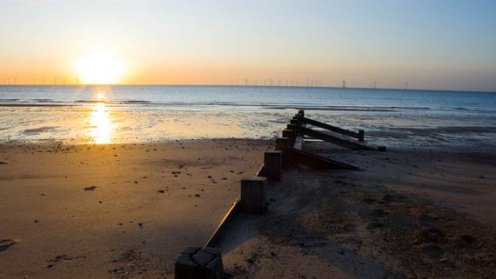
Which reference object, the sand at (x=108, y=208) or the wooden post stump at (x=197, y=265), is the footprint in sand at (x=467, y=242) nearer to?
the sand at (x=108, y=208)

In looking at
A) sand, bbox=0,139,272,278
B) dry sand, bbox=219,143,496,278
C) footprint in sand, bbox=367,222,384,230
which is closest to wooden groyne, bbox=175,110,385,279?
dry sand, bbox=219,143,496,278

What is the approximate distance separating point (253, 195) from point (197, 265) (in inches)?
123

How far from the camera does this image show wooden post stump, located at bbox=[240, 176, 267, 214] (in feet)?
20.9

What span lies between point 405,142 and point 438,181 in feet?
29.4

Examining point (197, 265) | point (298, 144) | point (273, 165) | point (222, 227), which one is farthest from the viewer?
point (298, 144)

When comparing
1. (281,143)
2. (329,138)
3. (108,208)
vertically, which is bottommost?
(108,208)

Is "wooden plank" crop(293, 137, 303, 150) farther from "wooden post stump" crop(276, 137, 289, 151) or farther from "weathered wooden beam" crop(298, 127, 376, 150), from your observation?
"wooden post stump" crop(276, 137, 289, 151)

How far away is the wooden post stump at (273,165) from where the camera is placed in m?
8.57

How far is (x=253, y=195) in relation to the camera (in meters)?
6.45

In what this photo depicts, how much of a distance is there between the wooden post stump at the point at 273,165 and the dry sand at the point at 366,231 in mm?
249

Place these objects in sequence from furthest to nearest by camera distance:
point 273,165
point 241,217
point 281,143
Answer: point 281,143
point 273,165
point 241,217

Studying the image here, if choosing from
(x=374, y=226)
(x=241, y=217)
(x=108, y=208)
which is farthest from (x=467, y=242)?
(x=108, y=208)

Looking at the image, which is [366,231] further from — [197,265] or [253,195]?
[197,265]

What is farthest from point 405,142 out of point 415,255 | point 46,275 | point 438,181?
point 46,275
